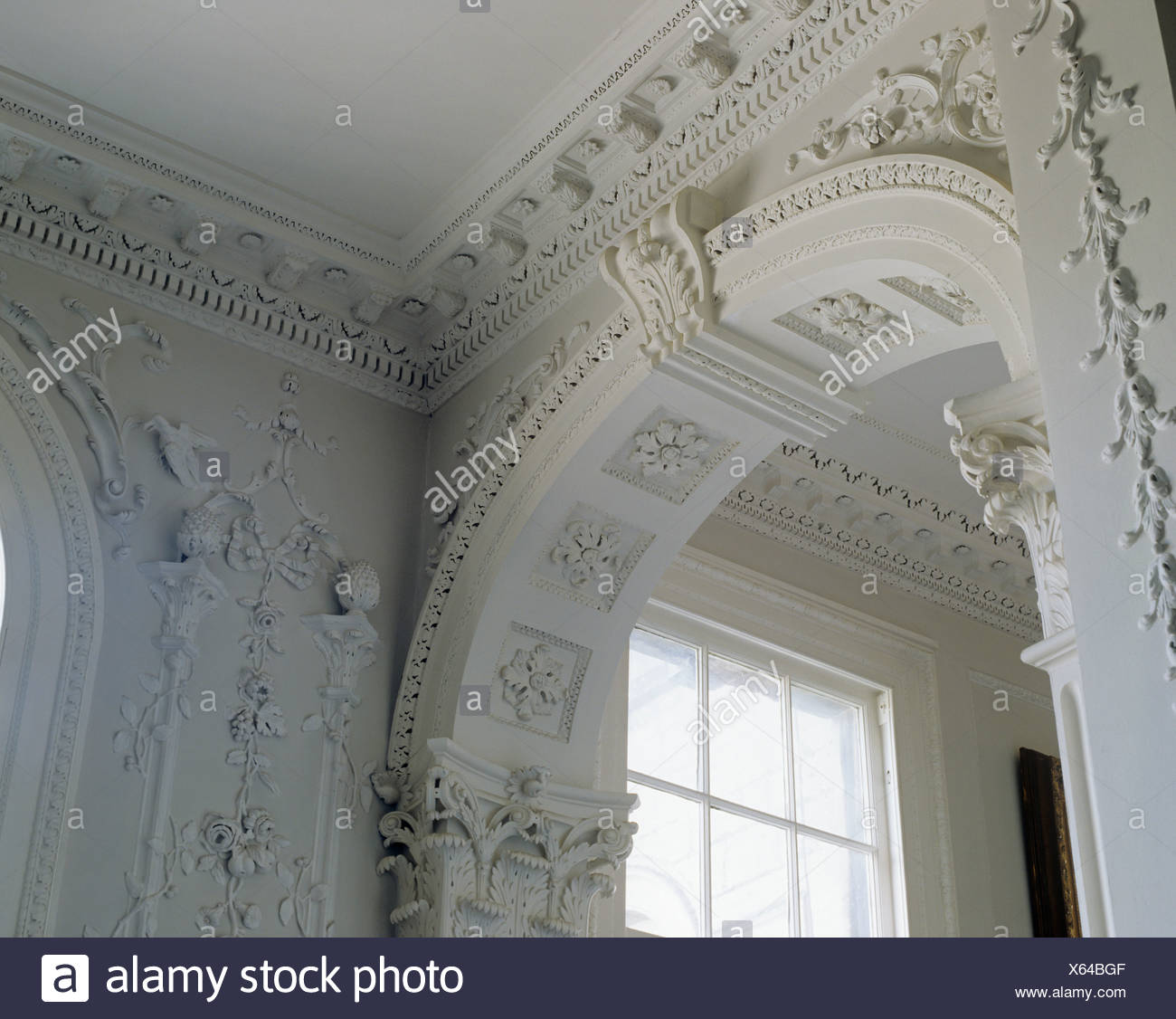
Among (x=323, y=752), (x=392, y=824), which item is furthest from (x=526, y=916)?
(x=323, y=752)

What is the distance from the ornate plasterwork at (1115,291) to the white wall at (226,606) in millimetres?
2789

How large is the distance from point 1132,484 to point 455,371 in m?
3.28

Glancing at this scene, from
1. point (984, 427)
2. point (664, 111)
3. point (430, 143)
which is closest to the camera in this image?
point (984, 427)

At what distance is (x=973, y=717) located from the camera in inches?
252

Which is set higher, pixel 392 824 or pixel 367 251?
pixel 367 251

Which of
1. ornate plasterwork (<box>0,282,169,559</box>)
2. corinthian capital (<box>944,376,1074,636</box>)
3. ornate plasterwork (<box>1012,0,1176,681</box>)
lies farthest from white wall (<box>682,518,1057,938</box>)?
ornate plasterwork (<box>1012,0,1176,681</box>)

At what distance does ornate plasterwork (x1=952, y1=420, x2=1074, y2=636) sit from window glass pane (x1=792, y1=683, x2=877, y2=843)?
3364 mm

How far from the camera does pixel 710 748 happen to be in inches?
222

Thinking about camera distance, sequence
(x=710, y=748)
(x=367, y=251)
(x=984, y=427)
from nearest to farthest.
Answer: (x=984, y=427) < (x=367, y=251) < (x=710, y=748)

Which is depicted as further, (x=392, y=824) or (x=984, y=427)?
(x=392, y=824)

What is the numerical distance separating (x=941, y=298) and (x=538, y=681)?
69.5 inches

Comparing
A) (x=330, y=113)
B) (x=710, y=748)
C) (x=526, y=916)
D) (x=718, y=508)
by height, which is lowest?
(x=526, y=916)

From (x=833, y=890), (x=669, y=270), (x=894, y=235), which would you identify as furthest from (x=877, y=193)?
(x=833, y=890)
